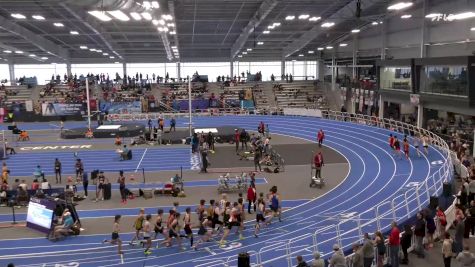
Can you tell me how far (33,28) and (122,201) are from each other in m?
31.3

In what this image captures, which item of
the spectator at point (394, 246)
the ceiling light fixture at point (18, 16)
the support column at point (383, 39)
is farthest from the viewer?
the support column at point (383, 39)

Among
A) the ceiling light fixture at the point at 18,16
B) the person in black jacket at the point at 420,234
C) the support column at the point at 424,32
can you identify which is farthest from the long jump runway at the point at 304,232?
the ceiling light fixture at the point at 18,16

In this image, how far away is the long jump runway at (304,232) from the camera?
1385 centimetres

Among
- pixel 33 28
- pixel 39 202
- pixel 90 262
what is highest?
pixel 33 28

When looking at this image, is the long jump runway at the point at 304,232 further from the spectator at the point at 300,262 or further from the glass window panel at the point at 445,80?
the glass window panel at the point at 445,80

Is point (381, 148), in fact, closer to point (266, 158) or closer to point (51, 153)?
point (266, 158)

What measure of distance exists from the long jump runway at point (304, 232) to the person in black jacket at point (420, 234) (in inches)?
59.7

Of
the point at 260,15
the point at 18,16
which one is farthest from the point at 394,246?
the point at 18,16

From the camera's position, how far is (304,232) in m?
15.8

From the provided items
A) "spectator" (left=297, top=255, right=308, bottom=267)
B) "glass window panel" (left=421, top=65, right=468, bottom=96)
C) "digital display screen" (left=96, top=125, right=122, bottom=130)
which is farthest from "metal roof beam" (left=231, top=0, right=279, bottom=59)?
"spectator" (left=297, top=255, right=308, bottom=267)

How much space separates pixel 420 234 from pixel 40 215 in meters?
13.1

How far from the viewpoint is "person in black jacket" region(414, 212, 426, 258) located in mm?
12531

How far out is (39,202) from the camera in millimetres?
17141

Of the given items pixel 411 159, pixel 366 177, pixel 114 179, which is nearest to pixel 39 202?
pixel 114 179
